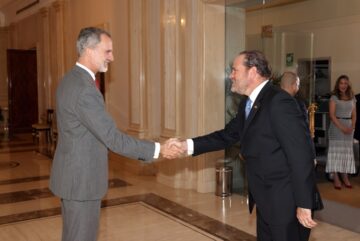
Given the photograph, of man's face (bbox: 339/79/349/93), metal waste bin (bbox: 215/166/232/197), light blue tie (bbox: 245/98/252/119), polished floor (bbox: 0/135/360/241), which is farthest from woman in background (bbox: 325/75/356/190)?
light blue tie (bbox: 245/98/252/119)

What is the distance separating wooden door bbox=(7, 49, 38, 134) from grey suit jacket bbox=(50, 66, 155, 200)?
1104cm

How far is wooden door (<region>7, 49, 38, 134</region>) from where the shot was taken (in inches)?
495

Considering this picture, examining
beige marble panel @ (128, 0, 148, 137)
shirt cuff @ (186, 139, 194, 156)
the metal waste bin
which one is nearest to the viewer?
shirt cuff @ (186, 139, 194, 156)

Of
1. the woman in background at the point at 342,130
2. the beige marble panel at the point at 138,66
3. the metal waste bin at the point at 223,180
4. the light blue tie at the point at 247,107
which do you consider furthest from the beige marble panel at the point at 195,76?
the light blue tie at the point at 247,107

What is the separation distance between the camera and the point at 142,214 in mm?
4840

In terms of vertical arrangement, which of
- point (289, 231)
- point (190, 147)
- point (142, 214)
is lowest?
point (142, 214)

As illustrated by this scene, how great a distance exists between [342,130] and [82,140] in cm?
456

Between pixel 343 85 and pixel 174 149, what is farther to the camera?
pixel 343 85

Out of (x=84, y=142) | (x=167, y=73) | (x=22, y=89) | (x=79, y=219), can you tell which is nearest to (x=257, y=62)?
(x=84, y=142)

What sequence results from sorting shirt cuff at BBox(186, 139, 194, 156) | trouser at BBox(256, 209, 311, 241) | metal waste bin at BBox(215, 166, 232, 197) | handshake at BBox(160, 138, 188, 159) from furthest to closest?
1. metal waste bin at BBox(215, 166, 232, 197)
2. shirt cuff at BBox(186, 139, 194, 156)
3. handshake at BBox(160, 138, 188, 159)
4. trouser at BBox(256, 209, 311, 241)

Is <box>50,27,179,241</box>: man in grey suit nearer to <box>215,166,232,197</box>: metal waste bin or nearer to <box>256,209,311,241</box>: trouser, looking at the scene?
<box>256,209,311,241</box>: trouser

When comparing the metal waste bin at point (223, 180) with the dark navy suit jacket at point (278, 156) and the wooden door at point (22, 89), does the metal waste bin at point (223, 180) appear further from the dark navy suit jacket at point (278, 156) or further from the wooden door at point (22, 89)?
the wooden door at point (22, 89)

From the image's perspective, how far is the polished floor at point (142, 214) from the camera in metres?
4.15

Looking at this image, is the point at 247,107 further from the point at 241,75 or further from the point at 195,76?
the point at 195,76
